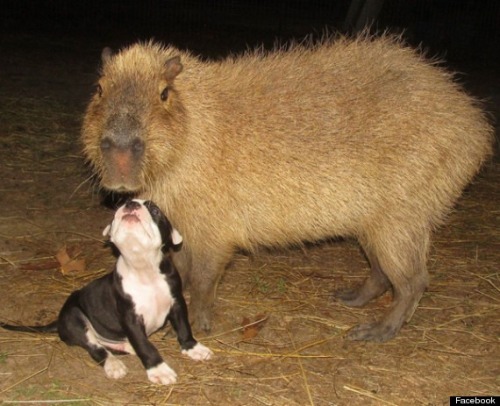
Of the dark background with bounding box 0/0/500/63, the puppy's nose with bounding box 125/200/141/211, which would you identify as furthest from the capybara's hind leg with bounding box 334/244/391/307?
the dark background with bounding box 0/0/500/63

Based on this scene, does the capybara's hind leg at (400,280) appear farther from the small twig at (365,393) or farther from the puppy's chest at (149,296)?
the puppy's chest at (149,296)

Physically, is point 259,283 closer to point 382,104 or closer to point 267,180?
point 267,180

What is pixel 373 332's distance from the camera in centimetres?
352

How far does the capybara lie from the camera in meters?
3.42

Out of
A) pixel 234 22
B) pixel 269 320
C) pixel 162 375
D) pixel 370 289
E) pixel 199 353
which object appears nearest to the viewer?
pixel 162 375

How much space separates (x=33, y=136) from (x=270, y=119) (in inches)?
137

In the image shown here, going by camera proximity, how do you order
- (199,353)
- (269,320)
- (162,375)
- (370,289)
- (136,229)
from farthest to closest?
(370,289)
(269,320)
(199,353)
(162,375)
(136,229)

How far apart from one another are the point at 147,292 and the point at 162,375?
361 millimetres

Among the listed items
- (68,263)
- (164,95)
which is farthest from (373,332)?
(68,263)

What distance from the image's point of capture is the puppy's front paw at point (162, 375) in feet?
9.80

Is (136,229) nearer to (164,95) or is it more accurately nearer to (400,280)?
(164,95)

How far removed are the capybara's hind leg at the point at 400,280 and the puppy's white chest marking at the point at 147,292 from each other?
1001mm

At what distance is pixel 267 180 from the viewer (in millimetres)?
3484

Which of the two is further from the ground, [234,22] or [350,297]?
[350,297]
